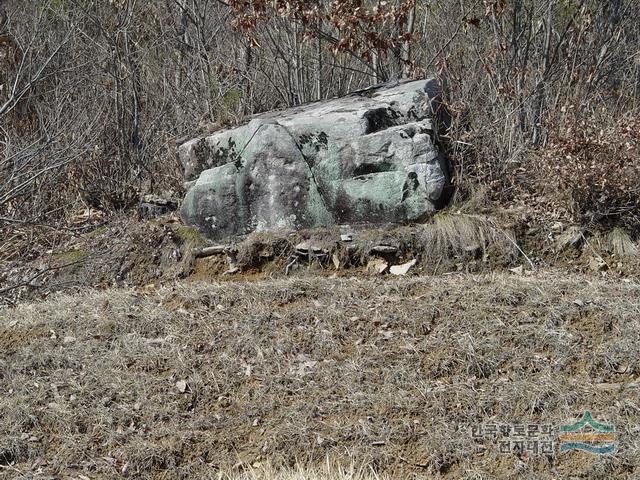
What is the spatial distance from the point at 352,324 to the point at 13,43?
7.10 m

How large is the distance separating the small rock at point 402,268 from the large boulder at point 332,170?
487 millimetres

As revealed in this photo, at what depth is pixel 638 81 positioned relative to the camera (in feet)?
29.9

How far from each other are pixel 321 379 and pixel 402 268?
2123 millimetres

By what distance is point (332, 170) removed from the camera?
24.5 ft

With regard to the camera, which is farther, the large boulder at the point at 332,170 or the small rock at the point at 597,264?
the large boulder at the point at 332,170

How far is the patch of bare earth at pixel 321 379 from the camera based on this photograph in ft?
14.4

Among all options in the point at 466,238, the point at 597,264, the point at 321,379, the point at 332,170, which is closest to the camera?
the point at 321,379

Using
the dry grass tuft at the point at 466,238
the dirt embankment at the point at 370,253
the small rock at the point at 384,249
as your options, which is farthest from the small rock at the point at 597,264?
the small rock at the point at 384,249

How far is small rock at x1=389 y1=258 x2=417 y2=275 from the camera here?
6.89m

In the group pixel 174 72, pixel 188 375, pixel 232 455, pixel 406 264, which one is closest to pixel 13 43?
pixel 174 72

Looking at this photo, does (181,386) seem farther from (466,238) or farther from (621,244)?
(621,244)

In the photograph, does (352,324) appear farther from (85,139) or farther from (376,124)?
(85,139)

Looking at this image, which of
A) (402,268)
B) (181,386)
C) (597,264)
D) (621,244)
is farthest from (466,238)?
(181,386)

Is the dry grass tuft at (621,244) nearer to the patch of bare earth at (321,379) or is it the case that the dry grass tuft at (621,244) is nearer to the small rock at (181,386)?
the patch of bare earth at (321,379)
